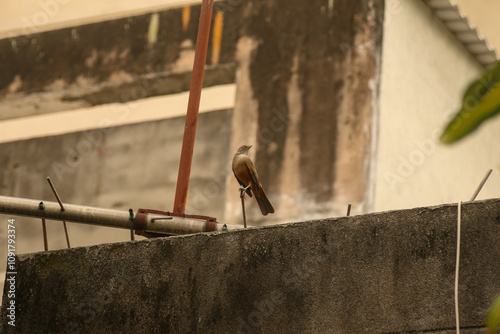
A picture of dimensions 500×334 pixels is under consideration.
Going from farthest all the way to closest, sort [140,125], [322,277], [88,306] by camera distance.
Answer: [140,125], [88,306], [322,277]

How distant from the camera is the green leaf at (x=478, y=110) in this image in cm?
126

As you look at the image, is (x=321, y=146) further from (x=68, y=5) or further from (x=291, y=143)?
(x=68, y=5)

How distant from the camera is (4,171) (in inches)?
578

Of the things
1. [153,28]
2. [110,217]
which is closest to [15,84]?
[153,28]

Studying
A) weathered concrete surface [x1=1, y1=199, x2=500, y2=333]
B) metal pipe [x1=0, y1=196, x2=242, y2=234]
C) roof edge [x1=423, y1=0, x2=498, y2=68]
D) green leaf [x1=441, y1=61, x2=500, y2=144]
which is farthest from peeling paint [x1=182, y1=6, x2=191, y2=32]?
green leaf [x1=441, y1=61, x2=500, y2=144]

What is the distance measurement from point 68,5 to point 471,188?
23.8ft

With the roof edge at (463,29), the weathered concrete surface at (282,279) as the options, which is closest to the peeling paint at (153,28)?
the roof edge at (463,29)

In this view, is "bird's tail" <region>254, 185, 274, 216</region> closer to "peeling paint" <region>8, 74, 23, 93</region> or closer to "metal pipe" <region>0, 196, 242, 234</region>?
"metal pipe" <region>0, 196, 242, 234</region>

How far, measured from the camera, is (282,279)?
410 cm

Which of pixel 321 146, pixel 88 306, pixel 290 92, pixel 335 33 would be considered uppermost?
pixel 335 33

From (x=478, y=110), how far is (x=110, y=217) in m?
3.93

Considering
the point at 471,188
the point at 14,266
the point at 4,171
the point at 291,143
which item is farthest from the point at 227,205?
the point at 14,266

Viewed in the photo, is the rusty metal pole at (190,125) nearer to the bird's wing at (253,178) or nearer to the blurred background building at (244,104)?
the bird's wing at (253,178)

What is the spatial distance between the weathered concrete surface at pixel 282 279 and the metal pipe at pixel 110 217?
40 cm
